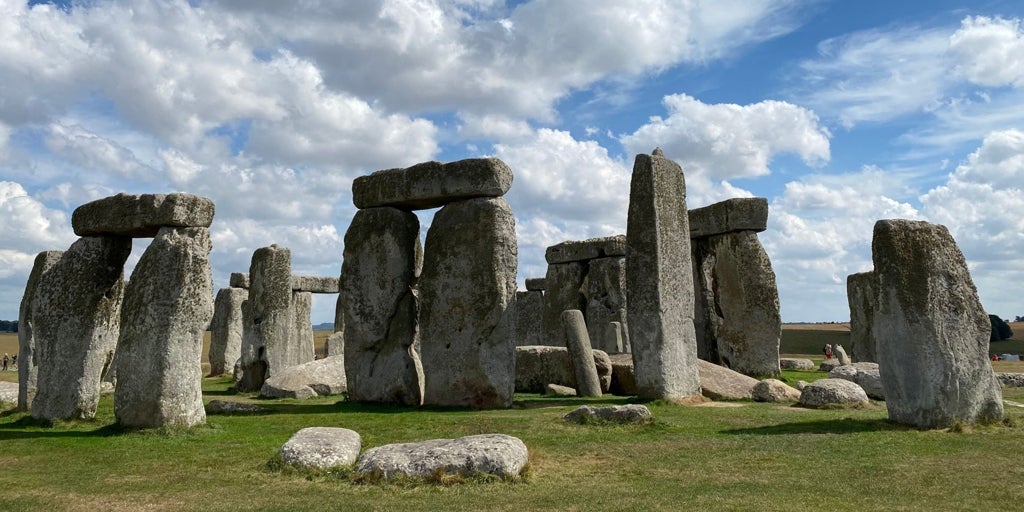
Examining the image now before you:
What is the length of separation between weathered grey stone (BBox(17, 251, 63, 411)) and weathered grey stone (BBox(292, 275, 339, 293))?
1161 centimetres

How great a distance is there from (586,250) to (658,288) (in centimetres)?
1235

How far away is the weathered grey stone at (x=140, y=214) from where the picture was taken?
35.4 feet

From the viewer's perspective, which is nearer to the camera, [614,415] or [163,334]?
[163,334]

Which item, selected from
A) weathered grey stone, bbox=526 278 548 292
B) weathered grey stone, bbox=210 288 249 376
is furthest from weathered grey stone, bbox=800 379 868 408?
weathered grey stone, bbox=210 288 249 376

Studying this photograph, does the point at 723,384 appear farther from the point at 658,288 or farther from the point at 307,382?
the point at 307,382

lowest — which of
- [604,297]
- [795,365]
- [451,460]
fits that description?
[451,460]

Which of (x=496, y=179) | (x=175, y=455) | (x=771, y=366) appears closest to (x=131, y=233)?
(x=175, y=455)

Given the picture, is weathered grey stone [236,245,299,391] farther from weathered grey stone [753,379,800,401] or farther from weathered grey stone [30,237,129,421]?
weathered grey stone [753,379,800,401]

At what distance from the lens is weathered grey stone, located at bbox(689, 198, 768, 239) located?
22.0m

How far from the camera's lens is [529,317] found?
3027 cm

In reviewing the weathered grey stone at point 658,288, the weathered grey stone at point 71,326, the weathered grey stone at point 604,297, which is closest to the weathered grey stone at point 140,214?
the weathered grey stone at point 71,326

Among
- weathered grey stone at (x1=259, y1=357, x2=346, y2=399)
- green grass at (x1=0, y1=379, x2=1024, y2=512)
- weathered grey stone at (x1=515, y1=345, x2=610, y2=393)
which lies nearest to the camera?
green grass at (x1=0, y1=379, x2=1024, y2=512)

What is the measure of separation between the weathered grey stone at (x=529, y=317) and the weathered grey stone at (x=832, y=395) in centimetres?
1562

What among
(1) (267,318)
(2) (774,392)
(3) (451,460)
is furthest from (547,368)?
(3) (451,460)
